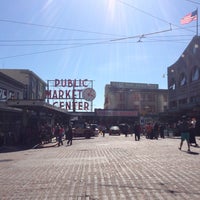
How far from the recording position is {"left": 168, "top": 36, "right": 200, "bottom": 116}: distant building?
4694 centimetres

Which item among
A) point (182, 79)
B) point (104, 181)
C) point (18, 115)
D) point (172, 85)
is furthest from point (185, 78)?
point (104, 181)

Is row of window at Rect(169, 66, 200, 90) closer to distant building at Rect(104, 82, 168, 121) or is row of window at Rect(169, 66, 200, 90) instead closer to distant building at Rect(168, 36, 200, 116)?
distant building at Rect(168, 36, 200, 116)

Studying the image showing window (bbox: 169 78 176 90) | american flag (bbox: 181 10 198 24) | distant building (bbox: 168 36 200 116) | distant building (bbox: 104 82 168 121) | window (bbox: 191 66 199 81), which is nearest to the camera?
american flag (bbox: 181 10 198 24)

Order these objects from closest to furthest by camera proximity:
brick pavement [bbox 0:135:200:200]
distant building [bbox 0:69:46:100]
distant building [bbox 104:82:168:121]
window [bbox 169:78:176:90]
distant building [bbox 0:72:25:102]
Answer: brick pavement [bbox 0:135:200:200]
distant building [bbox 0:72:25:102]
distant building [bbox 0:69:46:100]
window [bbox 169:78:176:90]
distant building [bbox 104:82:168:121]

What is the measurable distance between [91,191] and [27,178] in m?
2.96

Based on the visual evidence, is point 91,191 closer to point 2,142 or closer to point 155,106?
point 2,142

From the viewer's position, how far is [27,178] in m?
11.0

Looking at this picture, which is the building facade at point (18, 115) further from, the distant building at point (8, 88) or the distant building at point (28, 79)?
the distant building at point (28, 79)

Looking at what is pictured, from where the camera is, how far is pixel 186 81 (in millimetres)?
53656

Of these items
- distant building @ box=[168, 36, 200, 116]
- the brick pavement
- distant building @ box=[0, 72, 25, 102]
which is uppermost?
distant building @ box=[168, 36, 200, 116]

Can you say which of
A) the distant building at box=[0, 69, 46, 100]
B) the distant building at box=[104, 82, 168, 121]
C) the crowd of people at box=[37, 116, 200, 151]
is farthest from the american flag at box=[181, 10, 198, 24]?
the distant building at box=[104, 82, 168, 121]

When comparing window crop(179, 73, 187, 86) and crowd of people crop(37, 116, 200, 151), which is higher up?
window crop(179, 73, 187, 86)

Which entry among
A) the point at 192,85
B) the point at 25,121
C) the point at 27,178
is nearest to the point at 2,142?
the point at 25,121

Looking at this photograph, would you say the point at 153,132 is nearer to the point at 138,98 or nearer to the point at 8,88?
the point at 8,88
